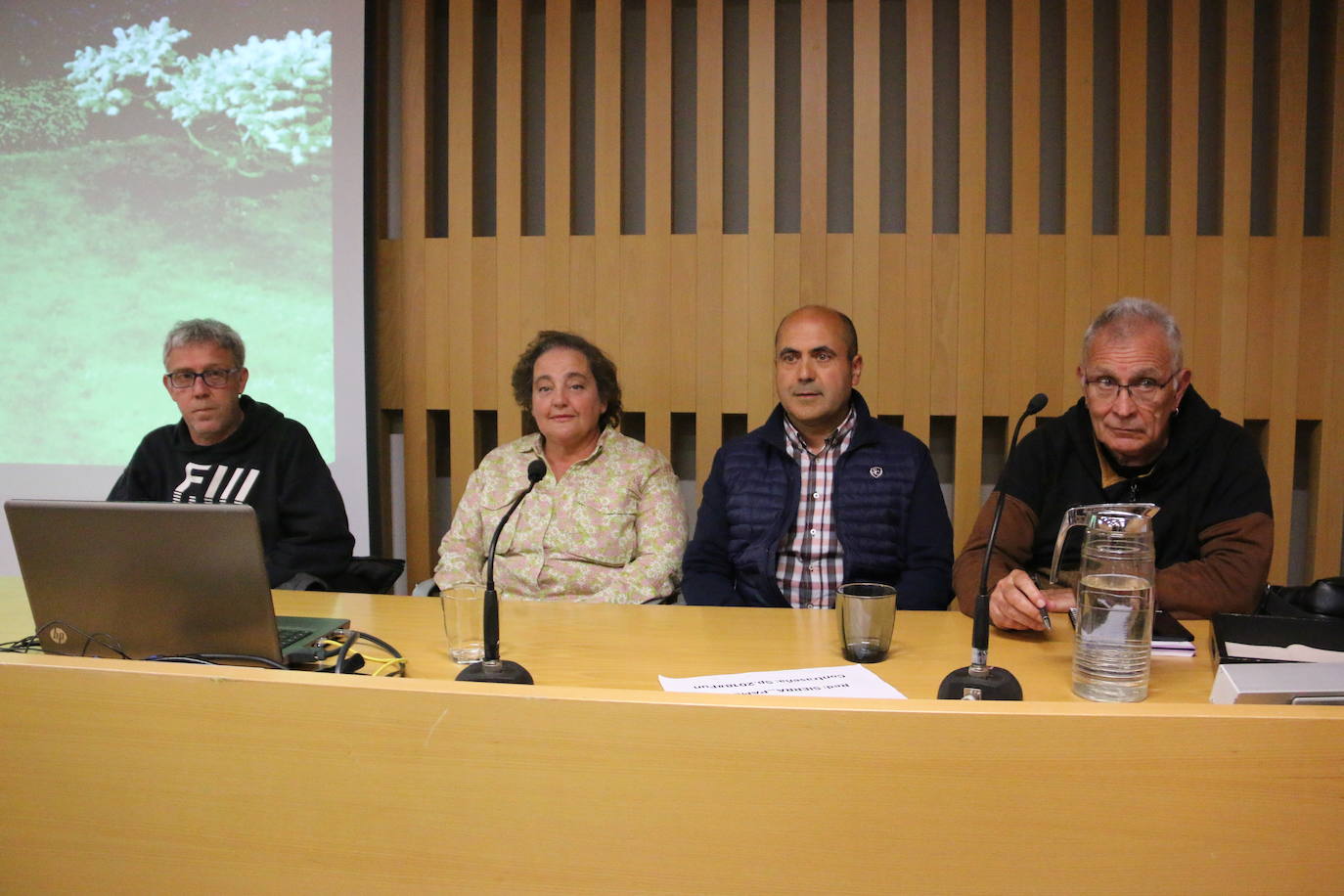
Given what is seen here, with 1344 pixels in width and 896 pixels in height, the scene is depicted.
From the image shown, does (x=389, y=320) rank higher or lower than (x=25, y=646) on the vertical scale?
higher

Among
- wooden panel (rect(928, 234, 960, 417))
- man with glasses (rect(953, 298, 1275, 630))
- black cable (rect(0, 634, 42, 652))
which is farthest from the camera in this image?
wooden panel (rect(928, 234, 960, 417))

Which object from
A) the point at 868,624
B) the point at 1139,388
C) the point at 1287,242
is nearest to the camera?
the point at 868,624

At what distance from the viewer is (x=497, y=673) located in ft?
4.26

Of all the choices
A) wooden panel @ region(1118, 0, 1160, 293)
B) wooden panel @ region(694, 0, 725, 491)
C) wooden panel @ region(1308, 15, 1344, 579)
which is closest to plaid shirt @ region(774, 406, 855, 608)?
wooden panel @ region(694, 0, 725, 491)

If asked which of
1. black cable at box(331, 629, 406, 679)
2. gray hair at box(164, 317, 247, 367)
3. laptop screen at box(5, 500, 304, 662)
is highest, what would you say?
gray hair at box(164, 317, 247, 367)

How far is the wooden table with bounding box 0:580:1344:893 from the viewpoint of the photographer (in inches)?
27.8

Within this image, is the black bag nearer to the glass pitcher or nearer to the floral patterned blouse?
the glass pitcher

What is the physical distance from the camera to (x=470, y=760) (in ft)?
2.51

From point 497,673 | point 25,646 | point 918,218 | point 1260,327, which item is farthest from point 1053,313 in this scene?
point 25,646

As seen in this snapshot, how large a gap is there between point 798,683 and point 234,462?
1.84 meters

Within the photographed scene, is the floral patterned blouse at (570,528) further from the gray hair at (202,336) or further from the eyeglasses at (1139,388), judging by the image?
the eyeglasses at (1139,388)

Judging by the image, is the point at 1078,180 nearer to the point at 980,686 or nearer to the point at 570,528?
the point at 570,528

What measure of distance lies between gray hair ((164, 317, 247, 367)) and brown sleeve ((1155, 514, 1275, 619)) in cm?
230

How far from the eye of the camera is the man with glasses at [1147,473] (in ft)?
5.98
